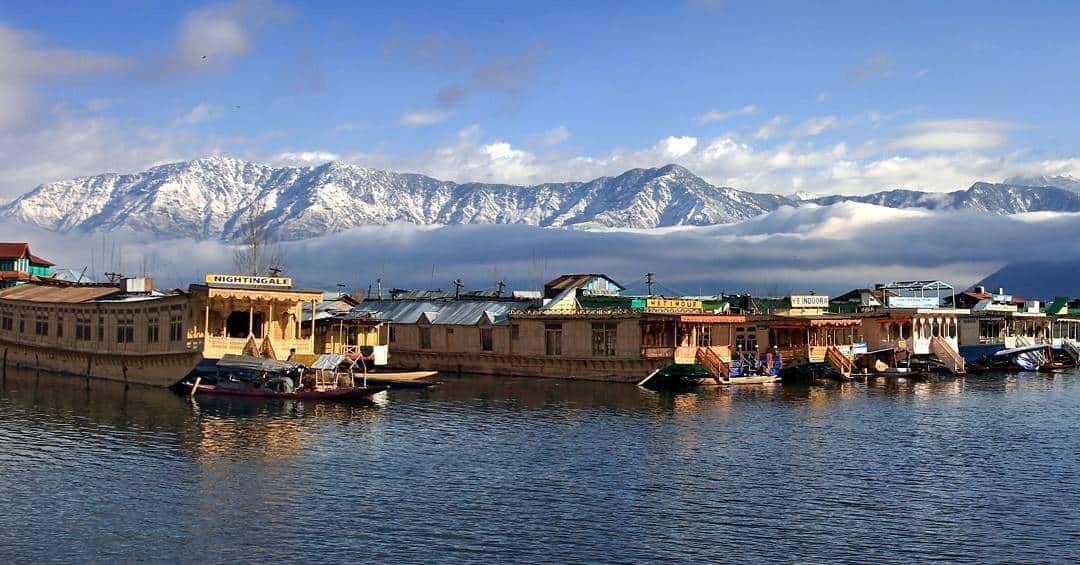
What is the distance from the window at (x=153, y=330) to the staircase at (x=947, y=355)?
72343 mm

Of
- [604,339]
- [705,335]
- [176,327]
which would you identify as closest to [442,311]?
[604,339]

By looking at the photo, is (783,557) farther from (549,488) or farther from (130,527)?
(130,527)

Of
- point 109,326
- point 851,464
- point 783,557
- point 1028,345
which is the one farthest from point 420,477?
point 1028,345

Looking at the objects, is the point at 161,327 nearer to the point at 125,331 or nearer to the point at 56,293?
the point at 125,331

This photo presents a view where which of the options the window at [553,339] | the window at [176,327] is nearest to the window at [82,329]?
the window at [176,327]

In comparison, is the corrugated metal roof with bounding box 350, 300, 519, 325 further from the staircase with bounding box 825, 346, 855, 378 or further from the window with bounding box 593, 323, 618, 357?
the staircase with bounding box 825, 346, 855, 378

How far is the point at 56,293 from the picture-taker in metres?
91.6

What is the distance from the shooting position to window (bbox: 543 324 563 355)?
8906 cm

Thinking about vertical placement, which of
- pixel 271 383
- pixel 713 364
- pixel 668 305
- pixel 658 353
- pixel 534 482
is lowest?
pixel 534 482

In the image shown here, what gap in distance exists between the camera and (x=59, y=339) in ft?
288

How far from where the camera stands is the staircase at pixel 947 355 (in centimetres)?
10012

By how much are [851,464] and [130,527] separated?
29.9 m

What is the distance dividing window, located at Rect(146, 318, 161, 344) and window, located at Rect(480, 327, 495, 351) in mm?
30281

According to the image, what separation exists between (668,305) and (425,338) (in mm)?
26140
